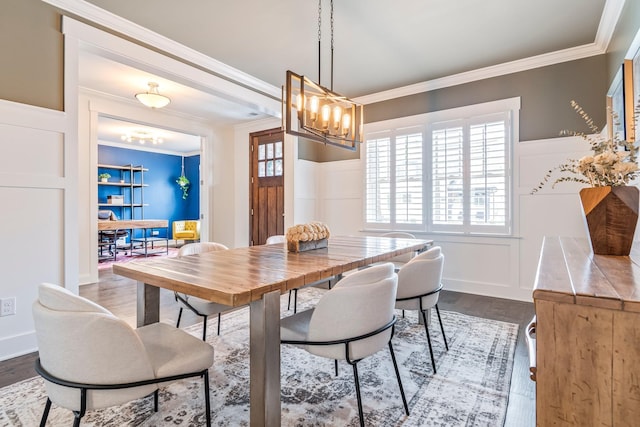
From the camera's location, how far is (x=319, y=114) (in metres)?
2.46

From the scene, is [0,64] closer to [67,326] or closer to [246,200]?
[67,326]

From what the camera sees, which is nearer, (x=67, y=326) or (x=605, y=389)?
(x=605, y=389)

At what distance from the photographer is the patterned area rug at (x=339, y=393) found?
66.4 inches

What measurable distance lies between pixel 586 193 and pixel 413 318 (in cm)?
203

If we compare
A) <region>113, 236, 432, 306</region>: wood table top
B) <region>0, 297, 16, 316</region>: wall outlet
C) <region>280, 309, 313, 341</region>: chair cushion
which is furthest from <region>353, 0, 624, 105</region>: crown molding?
<region>0, 297, 16, 316</region>: wall outlet

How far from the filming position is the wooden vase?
147 centimetres

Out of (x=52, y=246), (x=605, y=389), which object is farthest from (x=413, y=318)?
(x=52, y=246)

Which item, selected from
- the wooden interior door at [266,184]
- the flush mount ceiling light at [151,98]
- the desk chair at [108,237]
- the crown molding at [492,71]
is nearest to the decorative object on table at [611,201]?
the crown molding at [492,71]

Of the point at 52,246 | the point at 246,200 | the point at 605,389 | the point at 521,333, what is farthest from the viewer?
the point at 246,200

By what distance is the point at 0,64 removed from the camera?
2.32 metres

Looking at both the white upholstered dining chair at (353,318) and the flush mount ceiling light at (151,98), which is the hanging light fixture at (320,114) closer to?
the white upholstered dining chair at (353,318)

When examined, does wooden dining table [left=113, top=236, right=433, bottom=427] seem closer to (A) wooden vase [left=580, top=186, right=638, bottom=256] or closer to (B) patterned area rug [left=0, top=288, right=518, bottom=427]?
(B) patterned area rug [left=0, top=288, right=518, bottom=427]

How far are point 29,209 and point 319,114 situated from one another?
2.30 meters

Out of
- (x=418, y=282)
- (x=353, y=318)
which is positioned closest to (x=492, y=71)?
(x=418, y=282)
